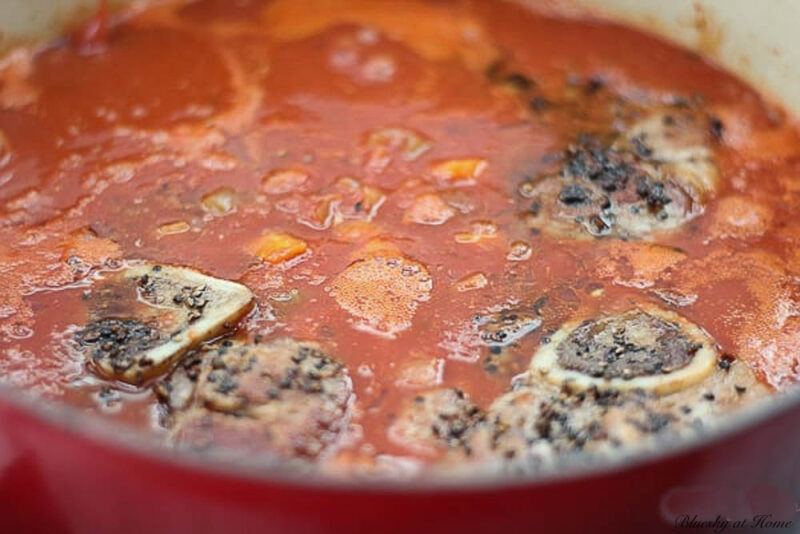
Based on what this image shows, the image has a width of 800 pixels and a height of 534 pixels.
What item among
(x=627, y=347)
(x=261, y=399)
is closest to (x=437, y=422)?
(x=261, y=399)

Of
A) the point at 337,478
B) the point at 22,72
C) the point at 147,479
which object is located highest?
the point at 337,478

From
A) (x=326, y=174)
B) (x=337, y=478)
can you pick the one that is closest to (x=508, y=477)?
(x=337, y=478)

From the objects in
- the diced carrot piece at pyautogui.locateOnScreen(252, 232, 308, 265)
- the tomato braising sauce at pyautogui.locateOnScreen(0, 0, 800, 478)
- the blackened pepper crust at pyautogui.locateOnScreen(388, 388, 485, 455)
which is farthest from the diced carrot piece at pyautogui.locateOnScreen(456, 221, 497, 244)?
the blackened pepper crust at pyautogui.locateOnScreen(388, 388, 485, 455)

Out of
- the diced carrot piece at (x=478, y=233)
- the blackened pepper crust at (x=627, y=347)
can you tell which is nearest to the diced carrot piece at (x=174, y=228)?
the diced carrot piece at (x=478, y=233)

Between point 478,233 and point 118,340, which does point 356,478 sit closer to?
point 118,340

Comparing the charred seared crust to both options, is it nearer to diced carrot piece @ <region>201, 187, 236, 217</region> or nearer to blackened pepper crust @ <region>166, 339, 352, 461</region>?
blackened pepper crust @ <region>166, 339, 352, 461</region>

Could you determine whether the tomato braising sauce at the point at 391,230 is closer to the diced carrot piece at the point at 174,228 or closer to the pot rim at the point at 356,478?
the diced carrot piece at the point at 174,228

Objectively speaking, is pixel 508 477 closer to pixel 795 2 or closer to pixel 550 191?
pixel 550 191

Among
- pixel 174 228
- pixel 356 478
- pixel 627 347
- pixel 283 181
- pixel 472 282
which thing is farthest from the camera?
pixel 283 181
